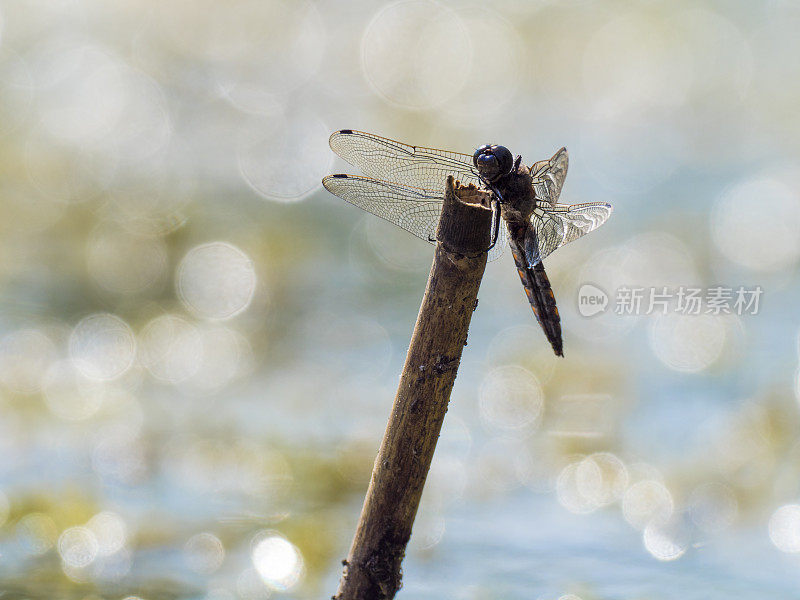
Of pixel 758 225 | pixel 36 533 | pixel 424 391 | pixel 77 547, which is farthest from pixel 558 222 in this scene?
pixel 758 225

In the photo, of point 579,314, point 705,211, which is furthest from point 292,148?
point 705,211

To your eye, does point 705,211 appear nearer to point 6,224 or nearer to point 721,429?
point 721,429

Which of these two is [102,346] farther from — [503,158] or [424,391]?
[424,391]

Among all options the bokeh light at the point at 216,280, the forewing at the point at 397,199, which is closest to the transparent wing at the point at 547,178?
the forewing at the point at 397,199

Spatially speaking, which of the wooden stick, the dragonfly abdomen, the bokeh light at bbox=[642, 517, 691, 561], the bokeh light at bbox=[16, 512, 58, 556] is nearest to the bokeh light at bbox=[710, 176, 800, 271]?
the bokeh light at bbox=[642, 517, 691, 561]

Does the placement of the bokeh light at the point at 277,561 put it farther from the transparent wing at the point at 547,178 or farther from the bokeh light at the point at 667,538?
the transparent wing at the point at 547,178

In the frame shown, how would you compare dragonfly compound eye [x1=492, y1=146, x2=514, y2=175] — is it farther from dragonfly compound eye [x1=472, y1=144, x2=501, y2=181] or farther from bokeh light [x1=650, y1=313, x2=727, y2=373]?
bokeh light [x1=650, y1=313, x2=727, y2=373]
